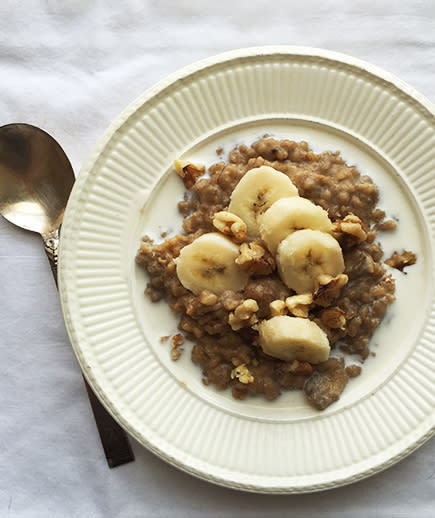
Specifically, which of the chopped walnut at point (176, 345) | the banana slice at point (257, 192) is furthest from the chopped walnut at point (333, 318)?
the chopped walnut at point (176, 345)

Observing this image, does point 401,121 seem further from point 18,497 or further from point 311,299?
point 18,497

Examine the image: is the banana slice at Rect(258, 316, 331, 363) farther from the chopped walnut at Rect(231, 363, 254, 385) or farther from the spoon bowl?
the spoon bowl

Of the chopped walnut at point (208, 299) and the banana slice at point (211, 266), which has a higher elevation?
the banana slice at point (211, 266)

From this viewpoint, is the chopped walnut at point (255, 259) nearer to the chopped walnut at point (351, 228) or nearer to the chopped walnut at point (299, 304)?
the chopped walnut at point (299, 304)

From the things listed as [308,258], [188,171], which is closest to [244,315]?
[308,258]

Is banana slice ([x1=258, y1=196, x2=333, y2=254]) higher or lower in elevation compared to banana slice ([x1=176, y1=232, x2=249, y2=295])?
higher

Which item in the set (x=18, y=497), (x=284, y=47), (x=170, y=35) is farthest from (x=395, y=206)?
(x=18, y=497)

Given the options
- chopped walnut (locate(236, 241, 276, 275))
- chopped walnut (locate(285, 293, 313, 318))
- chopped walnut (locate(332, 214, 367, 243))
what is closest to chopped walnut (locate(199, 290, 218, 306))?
chopped walnut (locate(236, 241, 276, 275))

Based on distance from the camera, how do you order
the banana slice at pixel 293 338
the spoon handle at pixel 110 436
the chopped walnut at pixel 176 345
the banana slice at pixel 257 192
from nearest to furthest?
the banana slice at pixel 293 338, the banana slice at pixel 257 192, the chopped walnut at pixel 176 345, the spoon handle at pixel 110 436
